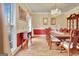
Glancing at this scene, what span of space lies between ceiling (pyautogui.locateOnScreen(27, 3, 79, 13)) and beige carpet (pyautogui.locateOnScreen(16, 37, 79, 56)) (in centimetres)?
46

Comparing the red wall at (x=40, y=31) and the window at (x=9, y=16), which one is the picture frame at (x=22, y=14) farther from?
the red wall at (x=40, y=31)

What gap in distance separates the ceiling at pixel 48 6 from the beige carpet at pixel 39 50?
1.52 feet

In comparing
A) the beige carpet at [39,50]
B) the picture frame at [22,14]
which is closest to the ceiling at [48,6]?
the picture frame at [22,14]

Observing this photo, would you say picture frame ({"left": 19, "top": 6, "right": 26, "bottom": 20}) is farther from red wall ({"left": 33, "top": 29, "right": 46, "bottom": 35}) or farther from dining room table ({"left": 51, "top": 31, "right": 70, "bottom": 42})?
dining room table ({"left": 51, "top": 31, "right": 70, "bottom": 42})

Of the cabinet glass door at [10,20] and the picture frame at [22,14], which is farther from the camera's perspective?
the picture frame at [22,14]

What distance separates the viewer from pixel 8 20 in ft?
7.49

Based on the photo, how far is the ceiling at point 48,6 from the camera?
2.26m

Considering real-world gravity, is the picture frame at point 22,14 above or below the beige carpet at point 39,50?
above

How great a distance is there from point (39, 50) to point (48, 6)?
0.70m

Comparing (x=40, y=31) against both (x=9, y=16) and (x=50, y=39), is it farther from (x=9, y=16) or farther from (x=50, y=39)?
(x=9, y=16)

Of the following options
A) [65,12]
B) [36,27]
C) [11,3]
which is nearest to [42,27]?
[36,27]

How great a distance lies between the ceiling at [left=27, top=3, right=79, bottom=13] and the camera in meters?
2.26

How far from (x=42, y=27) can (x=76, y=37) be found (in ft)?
1.83

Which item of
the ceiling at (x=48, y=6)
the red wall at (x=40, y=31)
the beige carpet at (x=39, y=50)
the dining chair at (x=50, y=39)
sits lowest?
the beige carpet at (x=39, y=50)
